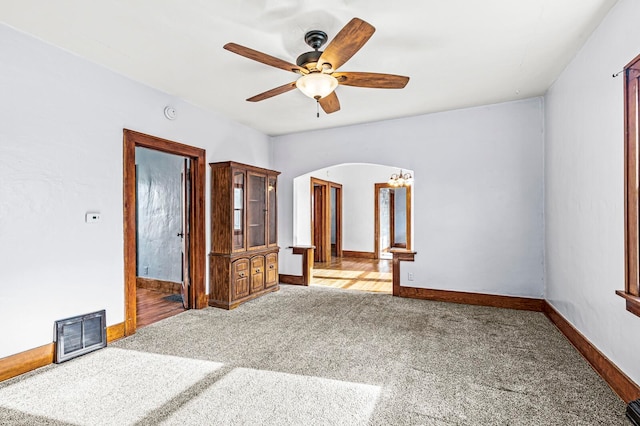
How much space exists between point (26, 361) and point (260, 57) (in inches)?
113

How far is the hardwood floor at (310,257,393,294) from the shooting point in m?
5.42

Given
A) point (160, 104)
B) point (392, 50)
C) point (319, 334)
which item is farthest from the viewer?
point (160, 104)

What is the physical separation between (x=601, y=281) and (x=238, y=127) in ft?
15.0

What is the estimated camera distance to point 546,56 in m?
2.88

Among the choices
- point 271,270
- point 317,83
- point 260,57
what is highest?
point 260,57

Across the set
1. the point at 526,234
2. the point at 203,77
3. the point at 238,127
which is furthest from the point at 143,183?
the point at 526,234

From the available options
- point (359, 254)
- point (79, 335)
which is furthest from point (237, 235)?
point (359, 254)

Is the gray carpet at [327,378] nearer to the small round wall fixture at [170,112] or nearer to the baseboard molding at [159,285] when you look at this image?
the baseboard molding at [159,285]

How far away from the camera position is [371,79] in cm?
248

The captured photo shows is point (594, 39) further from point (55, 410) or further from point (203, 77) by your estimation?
point (55, 410)

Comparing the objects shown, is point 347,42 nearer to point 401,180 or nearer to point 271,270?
point 271,270

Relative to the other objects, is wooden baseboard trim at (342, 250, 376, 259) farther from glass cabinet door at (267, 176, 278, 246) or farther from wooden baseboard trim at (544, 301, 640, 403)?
wooden baseboard trim at (544, 301, 640, 403)

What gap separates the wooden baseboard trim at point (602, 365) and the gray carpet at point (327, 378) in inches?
2.1

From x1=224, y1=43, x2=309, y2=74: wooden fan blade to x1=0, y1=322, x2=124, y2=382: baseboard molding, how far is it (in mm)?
2727
